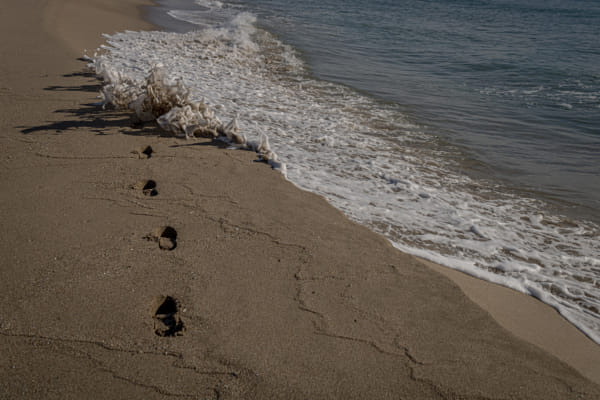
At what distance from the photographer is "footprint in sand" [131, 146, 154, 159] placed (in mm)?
3905

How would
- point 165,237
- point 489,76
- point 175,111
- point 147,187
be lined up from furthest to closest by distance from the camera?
point 489,76 → point 175,111 → point 147,187 → point 165,237

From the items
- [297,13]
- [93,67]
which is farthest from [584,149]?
[297,13]

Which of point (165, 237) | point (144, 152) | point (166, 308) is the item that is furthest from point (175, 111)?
point (166, 308)

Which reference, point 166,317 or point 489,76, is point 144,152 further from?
point 489,76

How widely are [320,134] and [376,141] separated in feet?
2.63

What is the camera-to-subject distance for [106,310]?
2.13 meters

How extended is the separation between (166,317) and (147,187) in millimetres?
1553

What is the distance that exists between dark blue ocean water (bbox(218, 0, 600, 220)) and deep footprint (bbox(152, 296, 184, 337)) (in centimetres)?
411

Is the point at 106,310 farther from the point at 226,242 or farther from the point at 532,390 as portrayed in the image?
the point at 532,390

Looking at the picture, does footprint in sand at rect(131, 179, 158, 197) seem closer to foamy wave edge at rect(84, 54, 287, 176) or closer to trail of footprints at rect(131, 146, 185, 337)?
trail of footprints at rect(131, 146, 185, 337)

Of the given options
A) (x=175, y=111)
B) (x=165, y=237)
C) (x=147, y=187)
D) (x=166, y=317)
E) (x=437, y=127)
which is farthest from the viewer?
(x=437, y=127)

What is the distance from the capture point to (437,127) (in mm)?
6285

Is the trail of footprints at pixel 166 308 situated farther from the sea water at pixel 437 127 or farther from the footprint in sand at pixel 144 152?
the sea water at pixel 437 127

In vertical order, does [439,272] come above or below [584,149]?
below
